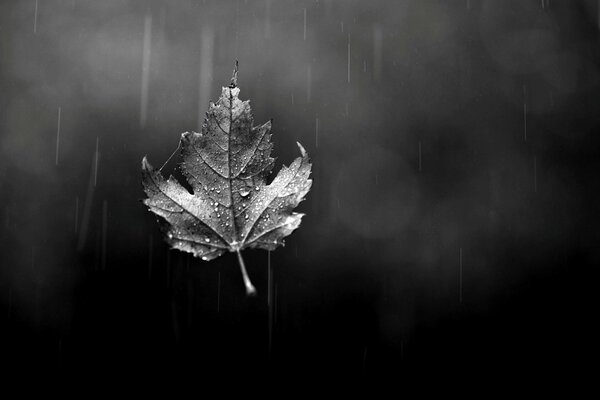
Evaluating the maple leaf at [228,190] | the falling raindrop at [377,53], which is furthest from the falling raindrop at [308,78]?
the maple leaf at [228,190]

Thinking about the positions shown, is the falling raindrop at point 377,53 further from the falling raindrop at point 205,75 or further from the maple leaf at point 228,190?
the maple leaf at point 228,190

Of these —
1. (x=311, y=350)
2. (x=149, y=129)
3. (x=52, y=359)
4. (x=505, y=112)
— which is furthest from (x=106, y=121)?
(x=505, y=112)

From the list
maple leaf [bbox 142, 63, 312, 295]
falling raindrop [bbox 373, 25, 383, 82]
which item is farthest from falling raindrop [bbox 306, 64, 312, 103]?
maple leaf [bbox 142, 63, 312, 295]

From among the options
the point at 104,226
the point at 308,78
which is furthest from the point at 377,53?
the point at 104,226

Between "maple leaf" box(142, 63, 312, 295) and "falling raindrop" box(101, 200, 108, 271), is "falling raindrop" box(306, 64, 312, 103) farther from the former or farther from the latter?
"maple leaf" box(142, 63, 312, 295)

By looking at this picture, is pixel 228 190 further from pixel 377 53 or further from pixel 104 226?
pixel 377 53

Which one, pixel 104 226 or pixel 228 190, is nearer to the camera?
pixel 228 190

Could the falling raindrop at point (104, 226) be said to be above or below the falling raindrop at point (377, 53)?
below

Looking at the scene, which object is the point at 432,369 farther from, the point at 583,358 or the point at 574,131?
the point at 574,131

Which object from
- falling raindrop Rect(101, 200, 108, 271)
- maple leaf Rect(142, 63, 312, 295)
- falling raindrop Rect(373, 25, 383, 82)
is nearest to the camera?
maple leaf Rect(142, 63, 312, 295)
